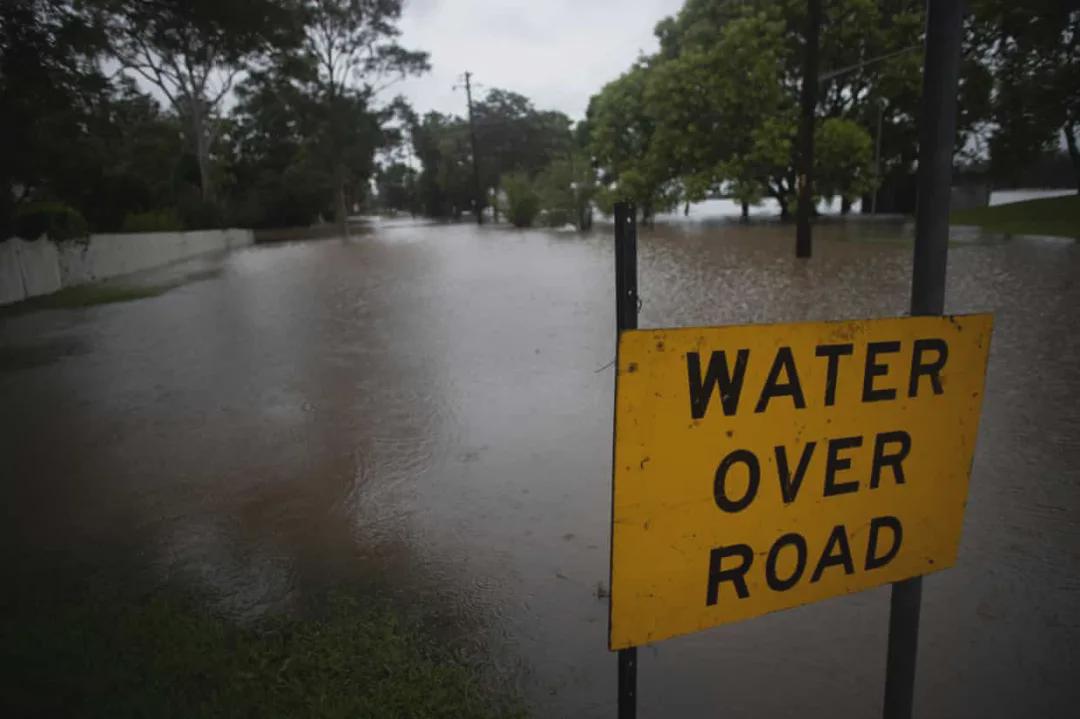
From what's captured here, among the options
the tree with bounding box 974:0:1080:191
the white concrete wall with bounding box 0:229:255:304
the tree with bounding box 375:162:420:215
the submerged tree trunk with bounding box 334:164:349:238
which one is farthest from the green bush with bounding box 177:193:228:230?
the tree with bounding box 375:162:420:215

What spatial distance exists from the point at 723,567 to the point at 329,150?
2037 inches

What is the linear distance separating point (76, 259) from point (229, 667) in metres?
17.4

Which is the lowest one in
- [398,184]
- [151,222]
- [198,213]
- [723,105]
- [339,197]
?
[151,222]

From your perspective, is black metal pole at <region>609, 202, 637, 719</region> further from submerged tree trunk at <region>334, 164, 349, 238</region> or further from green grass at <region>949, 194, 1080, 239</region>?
submerged tree trunk at <region>334, 164, 349, 238</region>

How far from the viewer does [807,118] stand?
607 inches

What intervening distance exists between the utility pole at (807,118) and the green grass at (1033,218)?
9.13m

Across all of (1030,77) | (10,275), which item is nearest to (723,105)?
(1030,77)

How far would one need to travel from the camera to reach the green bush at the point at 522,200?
41031mm

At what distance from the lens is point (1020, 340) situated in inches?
293

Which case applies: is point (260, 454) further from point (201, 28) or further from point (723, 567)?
point (201, 28)

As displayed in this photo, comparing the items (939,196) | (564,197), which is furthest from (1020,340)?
(564,197)

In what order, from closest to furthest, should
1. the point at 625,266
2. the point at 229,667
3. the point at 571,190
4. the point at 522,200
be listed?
1. the point at 625,266
2. the point at 229,667
3. the point at 571,190
4. the point at 522,200

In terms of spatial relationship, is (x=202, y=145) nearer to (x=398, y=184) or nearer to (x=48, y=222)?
(x=48, y=222)

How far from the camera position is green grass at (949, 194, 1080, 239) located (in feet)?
72.9
